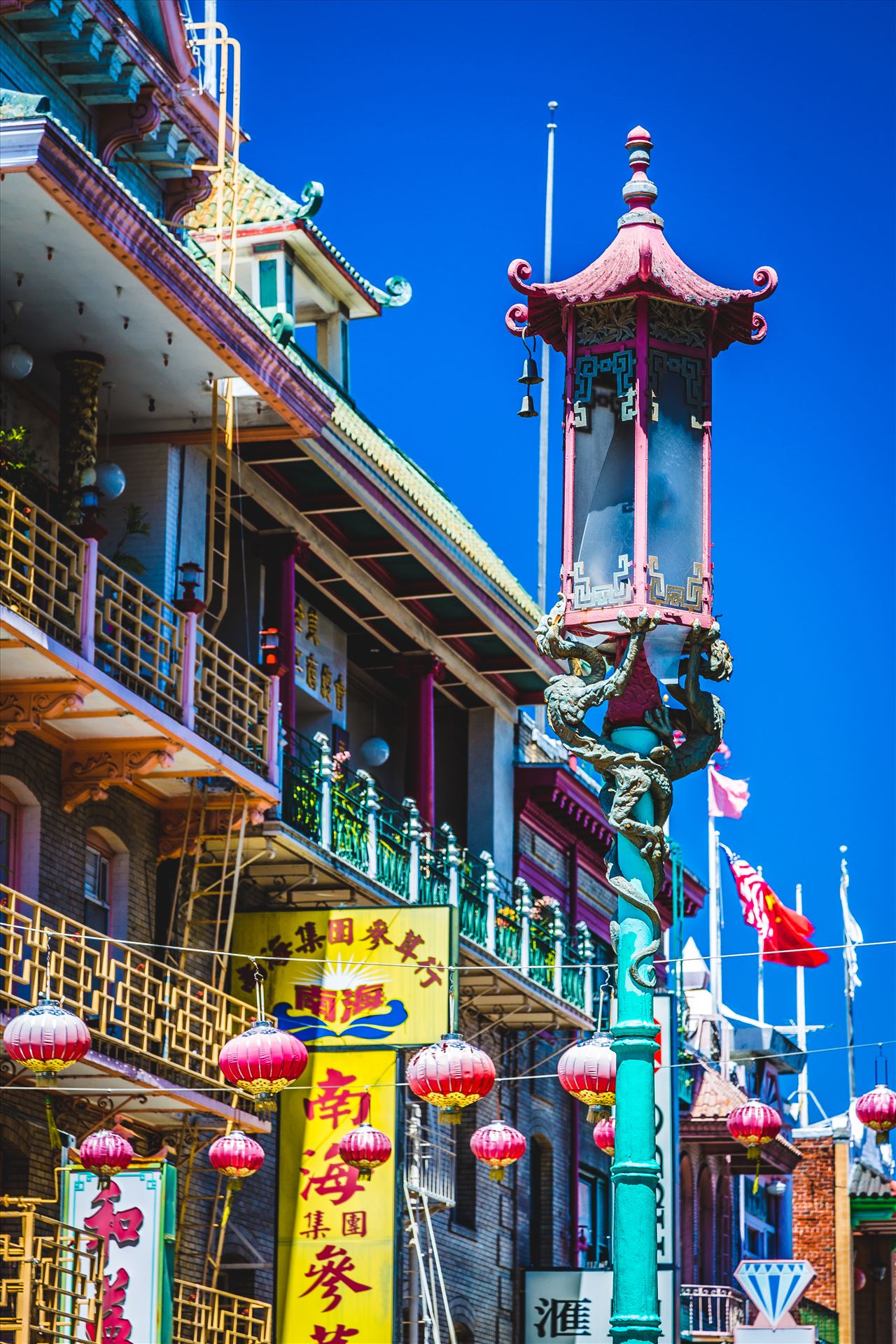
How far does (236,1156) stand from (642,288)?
1448cm

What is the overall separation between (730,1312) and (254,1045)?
28817 millimetres

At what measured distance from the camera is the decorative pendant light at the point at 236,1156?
23953mm

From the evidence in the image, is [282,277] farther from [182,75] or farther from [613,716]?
[613,716]

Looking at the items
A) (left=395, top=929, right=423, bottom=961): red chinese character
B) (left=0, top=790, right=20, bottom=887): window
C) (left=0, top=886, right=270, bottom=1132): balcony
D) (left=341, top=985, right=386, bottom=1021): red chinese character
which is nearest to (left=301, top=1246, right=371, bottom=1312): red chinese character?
(left=0, top=886, right=270, bottom=1132): balcony

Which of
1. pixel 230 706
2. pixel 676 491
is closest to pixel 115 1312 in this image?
pixel 230 706

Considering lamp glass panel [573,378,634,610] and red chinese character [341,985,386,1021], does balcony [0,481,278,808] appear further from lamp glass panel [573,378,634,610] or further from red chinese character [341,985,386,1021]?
lamp glass panel [573,378,634,610]

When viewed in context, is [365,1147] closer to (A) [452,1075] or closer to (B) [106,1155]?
(B) [106,1155]

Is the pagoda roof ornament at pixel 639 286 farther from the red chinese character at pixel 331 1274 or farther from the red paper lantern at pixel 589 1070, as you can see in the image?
the red chinese character at pixel 331 1274

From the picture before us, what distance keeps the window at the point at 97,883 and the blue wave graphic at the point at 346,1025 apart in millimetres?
2365

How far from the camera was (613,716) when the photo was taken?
426 inches

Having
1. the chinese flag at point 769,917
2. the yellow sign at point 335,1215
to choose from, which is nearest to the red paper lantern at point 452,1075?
the yellow sign at point 335,1215

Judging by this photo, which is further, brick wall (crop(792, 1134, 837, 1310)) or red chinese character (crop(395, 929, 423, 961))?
brick wall (crop(792, 1134, 837, 1310))

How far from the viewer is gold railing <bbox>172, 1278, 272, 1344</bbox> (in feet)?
79.2

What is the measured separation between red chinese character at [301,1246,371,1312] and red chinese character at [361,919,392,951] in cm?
324
